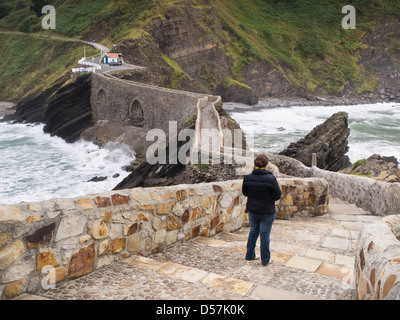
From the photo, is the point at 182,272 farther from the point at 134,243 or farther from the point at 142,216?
the point at 142,216

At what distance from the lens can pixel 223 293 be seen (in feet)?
12.2

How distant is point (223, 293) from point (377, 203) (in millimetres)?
6772

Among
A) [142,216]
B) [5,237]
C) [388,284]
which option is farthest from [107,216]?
[388,284]

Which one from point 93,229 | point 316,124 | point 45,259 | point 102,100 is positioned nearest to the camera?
point 45,259

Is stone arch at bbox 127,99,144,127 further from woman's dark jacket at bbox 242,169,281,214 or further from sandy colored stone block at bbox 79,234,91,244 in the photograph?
sandy colored stone block at bbox 79,234,91,244

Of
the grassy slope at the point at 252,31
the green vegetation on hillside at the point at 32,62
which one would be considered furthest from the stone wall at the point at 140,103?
the grassy slope at the point at 252,31

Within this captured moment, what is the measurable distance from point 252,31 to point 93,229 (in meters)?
79.4

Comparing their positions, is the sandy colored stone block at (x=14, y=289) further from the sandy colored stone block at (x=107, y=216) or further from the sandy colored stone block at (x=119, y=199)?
the sandy colored stone block at (x=119, y=199)

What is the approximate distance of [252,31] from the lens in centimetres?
7938

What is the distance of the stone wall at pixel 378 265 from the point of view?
282 centimetres

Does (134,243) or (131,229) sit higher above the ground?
(131,229)

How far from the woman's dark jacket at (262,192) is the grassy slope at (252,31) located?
149 ft

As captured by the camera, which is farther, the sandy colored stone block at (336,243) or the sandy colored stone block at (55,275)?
the sandy colored stone block at (336,243)

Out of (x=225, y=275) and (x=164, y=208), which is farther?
(x=164, y=208)
